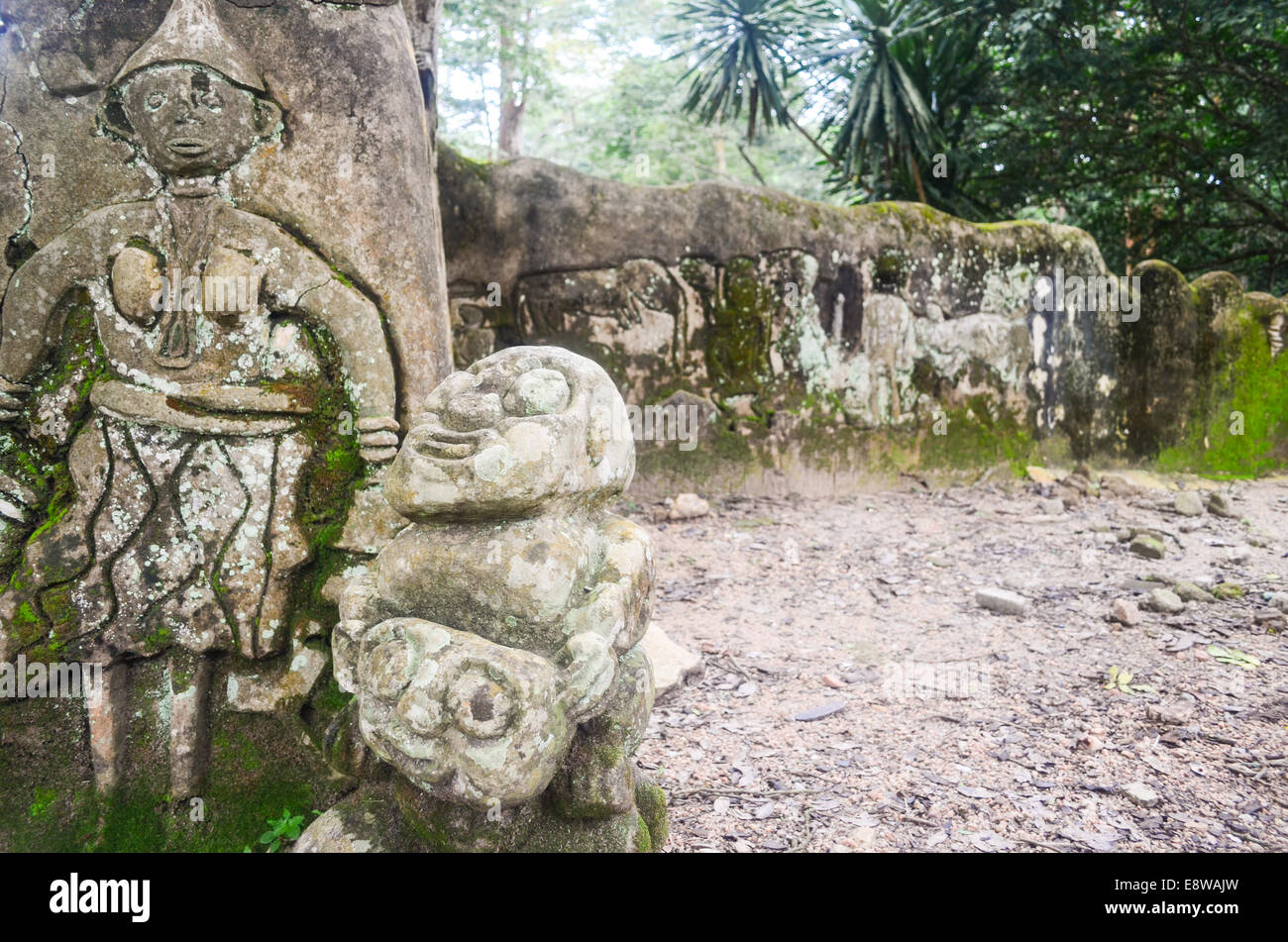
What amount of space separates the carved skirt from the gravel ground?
1458 millimetres

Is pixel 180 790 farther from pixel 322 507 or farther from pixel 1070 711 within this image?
pixel 1070 711

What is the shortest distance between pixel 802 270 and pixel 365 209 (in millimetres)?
4230

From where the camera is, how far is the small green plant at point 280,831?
255cm

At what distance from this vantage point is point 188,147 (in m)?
2.59

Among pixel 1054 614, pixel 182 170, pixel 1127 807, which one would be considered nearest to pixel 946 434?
pixel 1054 614

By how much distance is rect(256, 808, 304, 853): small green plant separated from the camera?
8.38 feet

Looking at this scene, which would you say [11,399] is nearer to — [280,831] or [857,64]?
[280,831]

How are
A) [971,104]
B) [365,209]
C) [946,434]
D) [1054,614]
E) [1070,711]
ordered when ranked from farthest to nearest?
[971,104] < [946,434] < [1054,614] < [1070,711] < [365,209]

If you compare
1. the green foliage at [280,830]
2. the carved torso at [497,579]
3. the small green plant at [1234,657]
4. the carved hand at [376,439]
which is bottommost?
the green foliage at [280,830]

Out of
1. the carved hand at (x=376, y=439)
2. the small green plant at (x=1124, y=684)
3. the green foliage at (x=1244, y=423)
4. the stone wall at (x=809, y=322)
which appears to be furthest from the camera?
the green foliage at (x=1244, y=423)

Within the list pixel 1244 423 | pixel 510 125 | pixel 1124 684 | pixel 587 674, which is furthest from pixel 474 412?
pixel 510 125

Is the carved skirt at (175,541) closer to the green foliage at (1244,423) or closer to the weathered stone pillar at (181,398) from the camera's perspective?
the weathered stone pillar at (181,398)

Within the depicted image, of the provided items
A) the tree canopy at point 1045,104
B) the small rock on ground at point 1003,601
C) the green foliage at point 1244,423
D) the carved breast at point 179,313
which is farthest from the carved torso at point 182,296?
the tree canopy at point 1045,104
